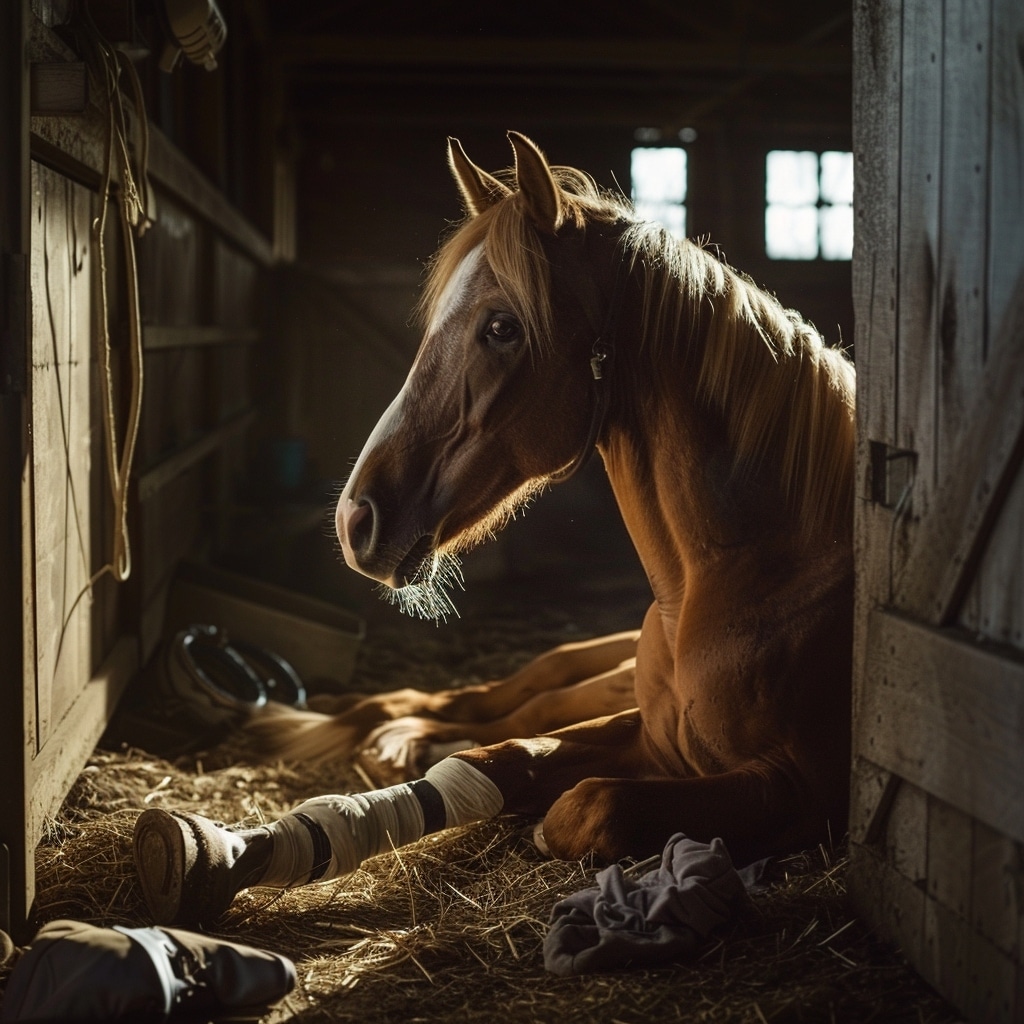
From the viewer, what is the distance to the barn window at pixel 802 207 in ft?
39.2

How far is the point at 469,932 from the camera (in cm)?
207

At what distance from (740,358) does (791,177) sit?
10577 mm

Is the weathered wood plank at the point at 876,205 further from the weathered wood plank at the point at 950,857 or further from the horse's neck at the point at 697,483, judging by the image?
the weathered wood plank at the point at 950,857

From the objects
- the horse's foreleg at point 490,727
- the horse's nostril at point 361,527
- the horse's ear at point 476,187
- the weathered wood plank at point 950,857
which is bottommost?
the horse's foreleg at point 490,727

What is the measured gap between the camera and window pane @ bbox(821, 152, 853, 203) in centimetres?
1204

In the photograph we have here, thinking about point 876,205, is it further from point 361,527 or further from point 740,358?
point 361,527

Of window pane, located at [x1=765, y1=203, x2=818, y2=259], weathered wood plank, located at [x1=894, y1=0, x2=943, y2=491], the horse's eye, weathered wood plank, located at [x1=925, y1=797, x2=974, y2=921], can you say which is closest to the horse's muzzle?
the horse's eye

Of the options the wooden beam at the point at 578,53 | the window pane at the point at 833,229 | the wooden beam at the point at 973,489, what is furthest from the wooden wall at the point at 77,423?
the window pane at the point at 833,229

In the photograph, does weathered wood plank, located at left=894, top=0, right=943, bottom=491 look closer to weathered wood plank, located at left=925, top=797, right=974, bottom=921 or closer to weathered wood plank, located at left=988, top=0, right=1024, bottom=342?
weathered wood plank, located at left=988, top=0, right=1024, bottom=342

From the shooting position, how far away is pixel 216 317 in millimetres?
6258

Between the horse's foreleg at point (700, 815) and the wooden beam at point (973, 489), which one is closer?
the wooden beam at point (973, 489)

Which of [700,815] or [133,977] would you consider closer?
[133,977]

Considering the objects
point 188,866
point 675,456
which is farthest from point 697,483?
point 188,866

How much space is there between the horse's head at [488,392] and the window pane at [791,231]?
33.1 feet
